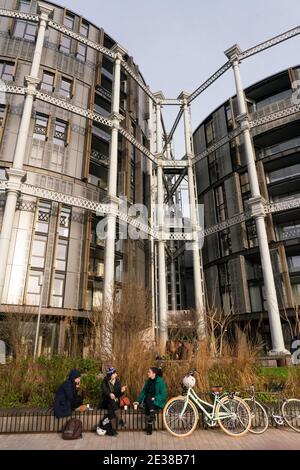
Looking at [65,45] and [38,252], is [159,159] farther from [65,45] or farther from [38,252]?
[38,252]

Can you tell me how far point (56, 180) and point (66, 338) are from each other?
11983 millimetres

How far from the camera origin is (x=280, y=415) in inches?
302

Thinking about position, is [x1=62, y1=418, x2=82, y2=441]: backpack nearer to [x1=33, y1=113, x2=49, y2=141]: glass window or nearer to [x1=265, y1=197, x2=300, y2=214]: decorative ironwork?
[x1=265, y1=197, x2=300, y2=214]: decorative ironwork

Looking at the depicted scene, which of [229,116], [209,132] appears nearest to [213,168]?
[209,132]

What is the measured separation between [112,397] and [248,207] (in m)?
24.8

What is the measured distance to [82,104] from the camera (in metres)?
29.0

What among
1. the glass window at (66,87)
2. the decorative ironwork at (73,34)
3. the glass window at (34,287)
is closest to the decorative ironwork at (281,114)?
A: the decorative ironwork at (73,34)

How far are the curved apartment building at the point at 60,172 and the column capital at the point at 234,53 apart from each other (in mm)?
10460

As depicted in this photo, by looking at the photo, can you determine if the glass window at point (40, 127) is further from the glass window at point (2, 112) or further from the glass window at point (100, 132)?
the glass window at point (100, 132)

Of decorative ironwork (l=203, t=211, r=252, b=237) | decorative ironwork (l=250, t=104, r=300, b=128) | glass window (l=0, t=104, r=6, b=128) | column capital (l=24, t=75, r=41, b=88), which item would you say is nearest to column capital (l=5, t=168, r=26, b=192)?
glass window (l=0, t=104, r=6, b=128)

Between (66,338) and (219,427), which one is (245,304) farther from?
(219,427)

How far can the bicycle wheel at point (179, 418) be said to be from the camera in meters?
7.15

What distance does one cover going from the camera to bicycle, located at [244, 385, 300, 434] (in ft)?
24.3
